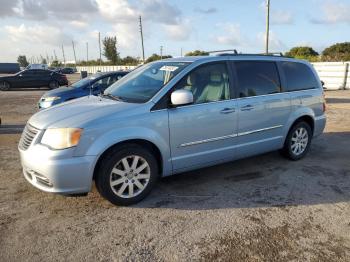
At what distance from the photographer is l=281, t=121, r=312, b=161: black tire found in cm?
572

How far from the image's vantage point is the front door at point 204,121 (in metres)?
4.29

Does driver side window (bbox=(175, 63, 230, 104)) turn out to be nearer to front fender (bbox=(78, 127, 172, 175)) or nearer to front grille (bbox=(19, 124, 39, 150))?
front fender (bbox=(78, 127, 172, 175))

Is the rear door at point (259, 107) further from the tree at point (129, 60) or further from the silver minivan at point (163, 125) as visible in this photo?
the tree at point (129, 60)

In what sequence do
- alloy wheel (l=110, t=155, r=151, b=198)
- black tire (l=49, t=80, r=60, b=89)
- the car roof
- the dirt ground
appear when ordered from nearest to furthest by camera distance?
the dirt ground → alloy wheel (l=110, t=155, r=151, b=198) → the car roof → black tire (l=49, t=80, r=60, b=89)

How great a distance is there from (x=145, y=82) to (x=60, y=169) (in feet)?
5.59

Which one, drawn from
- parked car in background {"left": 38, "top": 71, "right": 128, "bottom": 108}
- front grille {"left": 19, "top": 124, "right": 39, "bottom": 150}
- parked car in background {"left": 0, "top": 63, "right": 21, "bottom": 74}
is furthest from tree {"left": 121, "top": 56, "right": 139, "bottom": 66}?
front grille {"left": 19, "top": 124, "right": 39, "bottom": 150}

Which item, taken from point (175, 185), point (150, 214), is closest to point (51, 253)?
point (150, 214)

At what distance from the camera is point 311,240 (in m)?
3.36

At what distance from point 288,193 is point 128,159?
83.1 inches

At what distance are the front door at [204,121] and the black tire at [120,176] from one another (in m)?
0.33

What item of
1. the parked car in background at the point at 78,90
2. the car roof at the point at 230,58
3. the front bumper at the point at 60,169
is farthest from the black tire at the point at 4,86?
the front bumper at the point at 60,169

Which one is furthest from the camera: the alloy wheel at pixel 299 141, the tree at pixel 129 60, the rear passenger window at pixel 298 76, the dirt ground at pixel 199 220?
the tree at pixel 129 60

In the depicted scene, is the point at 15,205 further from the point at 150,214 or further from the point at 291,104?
the point at 291,104

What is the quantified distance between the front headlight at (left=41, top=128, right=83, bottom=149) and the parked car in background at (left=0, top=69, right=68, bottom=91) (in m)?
20.6
